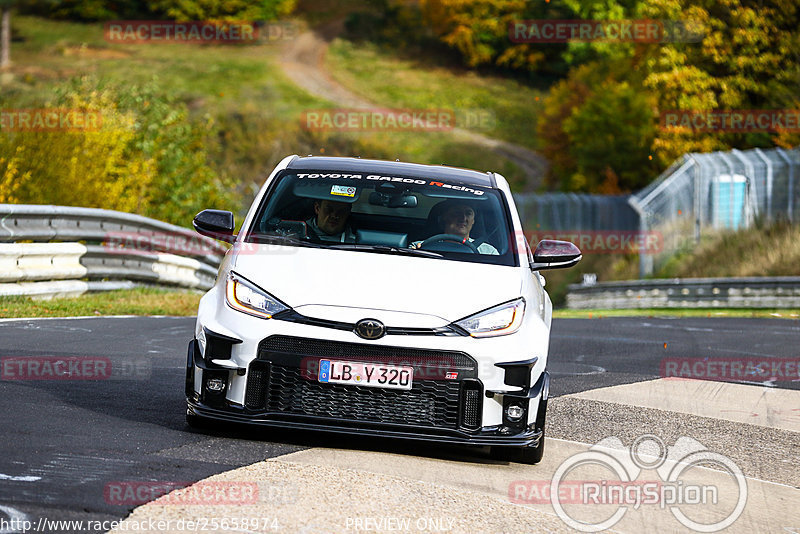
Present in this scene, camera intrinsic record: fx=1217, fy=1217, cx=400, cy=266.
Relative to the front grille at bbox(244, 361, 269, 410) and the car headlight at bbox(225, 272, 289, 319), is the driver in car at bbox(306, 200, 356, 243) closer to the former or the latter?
the car headlight at bbox(225, 272, 289, 319)

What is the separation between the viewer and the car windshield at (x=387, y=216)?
737 cm

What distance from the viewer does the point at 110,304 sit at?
15.2m

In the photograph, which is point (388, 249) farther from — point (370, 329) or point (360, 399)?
point (360, 399)

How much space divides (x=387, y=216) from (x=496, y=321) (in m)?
1.60

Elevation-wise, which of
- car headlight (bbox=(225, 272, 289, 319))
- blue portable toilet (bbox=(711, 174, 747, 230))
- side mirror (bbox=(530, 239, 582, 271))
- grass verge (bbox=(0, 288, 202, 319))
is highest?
side mirror (bbox=(530, 239, 582, 271))

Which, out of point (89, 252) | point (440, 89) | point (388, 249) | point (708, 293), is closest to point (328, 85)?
point (440, 89)

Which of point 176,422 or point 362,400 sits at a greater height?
point 362,400

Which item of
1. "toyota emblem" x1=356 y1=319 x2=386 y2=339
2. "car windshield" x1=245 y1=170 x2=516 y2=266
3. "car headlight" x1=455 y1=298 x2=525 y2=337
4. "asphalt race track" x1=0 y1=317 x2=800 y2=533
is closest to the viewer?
"asphalt race track" x1=0 y1=317 x2=800 y2=533

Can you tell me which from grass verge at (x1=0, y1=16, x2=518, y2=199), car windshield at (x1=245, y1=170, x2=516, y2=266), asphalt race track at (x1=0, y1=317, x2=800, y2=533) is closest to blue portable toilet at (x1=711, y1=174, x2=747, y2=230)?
asphalt race track at (x1=0, y1=317, x2=800, y2=533)

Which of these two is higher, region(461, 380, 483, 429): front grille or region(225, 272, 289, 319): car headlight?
region(225, 272, 289, 319): car headlight

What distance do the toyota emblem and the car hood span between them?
4cm

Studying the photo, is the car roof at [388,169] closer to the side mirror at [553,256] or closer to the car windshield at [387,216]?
the car windshield at [387,216]

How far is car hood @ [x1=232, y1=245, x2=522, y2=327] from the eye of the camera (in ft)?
21.3

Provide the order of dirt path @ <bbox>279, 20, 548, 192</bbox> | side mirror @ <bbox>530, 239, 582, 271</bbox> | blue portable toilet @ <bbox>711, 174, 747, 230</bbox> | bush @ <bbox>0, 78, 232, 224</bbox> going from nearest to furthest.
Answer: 1. side mirror @ <bbox>530, 239, 582, 271</bbox>
2. bush @ <bbox>0, 78, 232, 224</bbox>
3. blue portable toilet @ <bbox>711, 174, 747, 230</bbox>
4. dirt path @ <bbox>279, 20, 548, 192</bbox>
